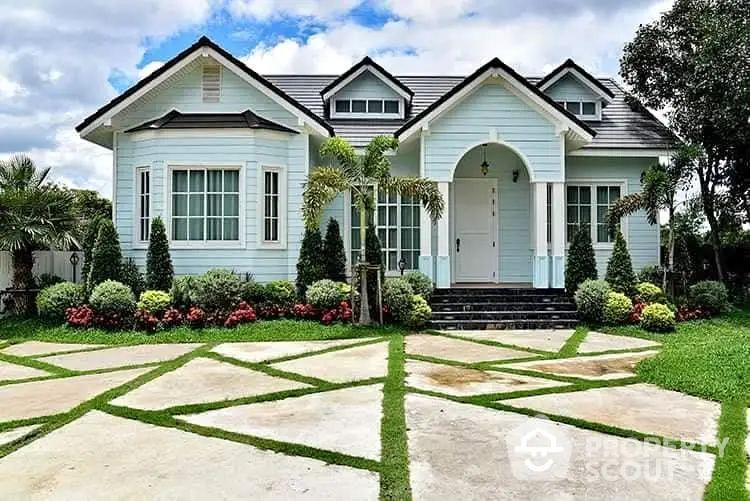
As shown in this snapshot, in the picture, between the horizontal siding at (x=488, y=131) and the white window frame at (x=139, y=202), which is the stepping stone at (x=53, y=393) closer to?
the white window frame at (x=139, y=202)

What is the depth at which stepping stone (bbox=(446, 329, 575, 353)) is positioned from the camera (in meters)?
10.6

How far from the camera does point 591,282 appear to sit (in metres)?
12.9

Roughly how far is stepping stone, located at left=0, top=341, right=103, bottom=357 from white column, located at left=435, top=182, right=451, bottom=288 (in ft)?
23.7

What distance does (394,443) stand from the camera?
16.9 ft

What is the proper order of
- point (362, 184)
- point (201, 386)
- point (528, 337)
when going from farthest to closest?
point (362, 184), point (528, 337), point (201, 386)

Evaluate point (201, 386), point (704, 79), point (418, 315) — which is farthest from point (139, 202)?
point (704, 79)

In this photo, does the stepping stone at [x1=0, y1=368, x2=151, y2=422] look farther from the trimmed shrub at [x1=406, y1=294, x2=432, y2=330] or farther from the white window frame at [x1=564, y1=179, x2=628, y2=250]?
the white window frame at [x1=564, y1=179, x2=628, y2=250]

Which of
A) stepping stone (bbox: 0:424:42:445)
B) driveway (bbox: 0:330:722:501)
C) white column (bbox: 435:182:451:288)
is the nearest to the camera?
driveway (bbox: 0:330:722:501)

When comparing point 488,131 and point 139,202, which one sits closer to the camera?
point 139,202

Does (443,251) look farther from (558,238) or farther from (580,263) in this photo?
(580,263)

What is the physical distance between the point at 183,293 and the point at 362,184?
4.24 m

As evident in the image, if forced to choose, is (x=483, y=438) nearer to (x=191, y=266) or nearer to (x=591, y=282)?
(x=591, y=282)

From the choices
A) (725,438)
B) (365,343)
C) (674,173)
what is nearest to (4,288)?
(365,343)

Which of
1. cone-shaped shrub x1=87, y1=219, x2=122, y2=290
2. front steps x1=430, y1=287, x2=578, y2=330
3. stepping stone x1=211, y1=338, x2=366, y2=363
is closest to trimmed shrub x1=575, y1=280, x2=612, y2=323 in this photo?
front steps x1=430, y1=287, x2=578, y2=330
